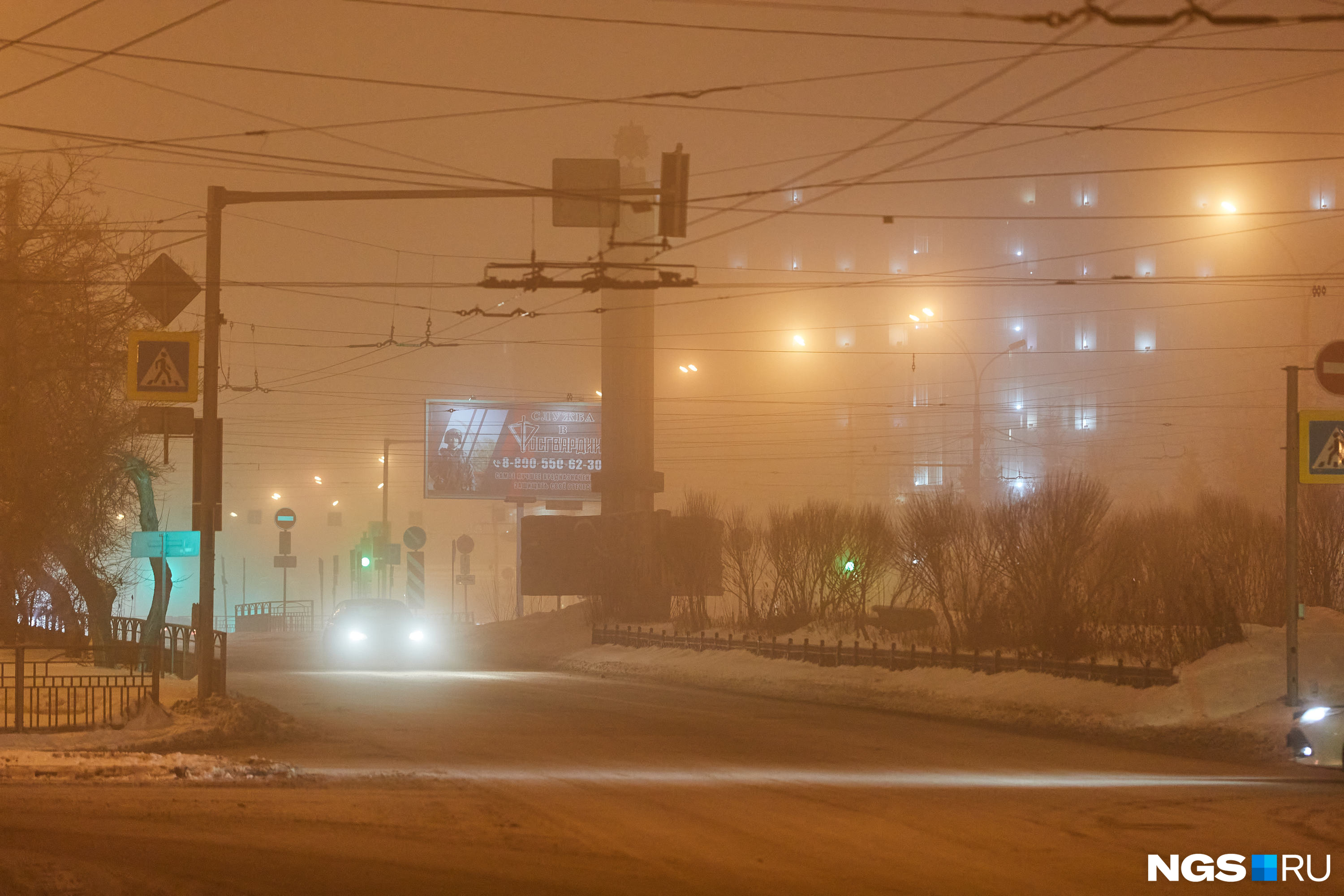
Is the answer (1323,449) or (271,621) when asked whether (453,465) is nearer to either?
(271,621)

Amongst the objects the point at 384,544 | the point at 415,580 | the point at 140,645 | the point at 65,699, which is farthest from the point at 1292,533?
the point at 384,544

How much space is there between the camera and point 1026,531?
24.8 m

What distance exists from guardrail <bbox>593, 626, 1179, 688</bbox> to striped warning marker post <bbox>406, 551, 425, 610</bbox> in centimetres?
1203

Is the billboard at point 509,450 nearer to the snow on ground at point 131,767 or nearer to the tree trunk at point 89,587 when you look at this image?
the tree trunk at point 89,587

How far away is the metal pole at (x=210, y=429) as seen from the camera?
17859mm

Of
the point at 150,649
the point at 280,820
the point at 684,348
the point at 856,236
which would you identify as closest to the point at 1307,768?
the point at 280,820

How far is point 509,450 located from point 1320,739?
153 ft

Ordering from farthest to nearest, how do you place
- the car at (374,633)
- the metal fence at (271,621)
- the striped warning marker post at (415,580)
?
1. the metal fence at (271,621)
2. the striped warning marker post at (415,580)
3. the car at (374,633)

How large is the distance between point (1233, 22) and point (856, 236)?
8781cm

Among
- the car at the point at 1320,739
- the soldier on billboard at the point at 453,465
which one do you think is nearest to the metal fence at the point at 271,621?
the soldier on billboard at the point at 453,465

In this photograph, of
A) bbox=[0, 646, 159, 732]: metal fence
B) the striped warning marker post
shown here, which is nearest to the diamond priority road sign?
bbox=[0, 646, 159, 732]: metal fence

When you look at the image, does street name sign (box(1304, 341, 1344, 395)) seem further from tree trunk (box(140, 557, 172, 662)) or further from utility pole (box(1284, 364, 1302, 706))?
tree trunk (box(140, 557, 172, 662))

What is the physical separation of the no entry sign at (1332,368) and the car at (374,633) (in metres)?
26.5

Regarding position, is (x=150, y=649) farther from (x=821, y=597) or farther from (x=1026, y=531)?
(x=821, y=597)
